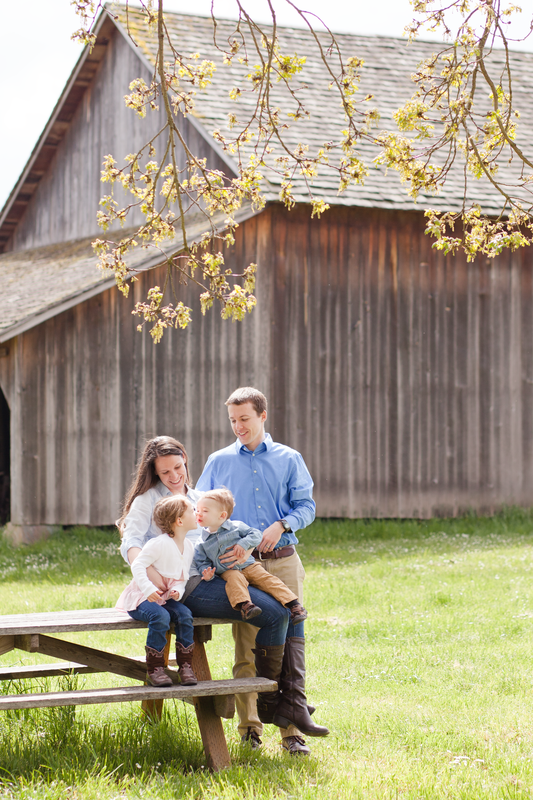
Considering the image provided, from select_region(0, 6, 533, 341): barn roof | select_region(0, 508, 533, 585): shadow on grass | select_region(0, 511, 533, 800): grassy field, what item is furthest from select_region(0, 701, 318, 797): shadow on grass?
select_region(0, 6, 533, 341): barn roof

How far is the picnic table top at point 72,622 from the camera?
14.5 ft

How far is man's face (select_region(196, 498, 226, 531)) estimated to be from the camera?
4.72 metres

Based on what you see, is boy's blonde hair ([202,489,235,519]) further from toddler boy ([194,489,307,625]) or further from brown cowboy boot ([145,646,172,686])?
brown cowboy boot ([145,646,172,686])

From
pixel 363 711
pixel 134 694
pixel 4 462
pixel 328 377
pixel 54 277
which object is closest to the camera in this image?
pixel 134 694

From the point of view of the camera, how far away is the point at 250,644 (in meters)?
5.12

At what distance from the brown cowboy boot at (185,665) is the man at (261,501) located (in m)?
0.51

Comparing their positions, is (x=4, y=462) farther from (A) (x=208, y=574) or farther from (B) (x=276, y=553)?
(A) (x=208, y=574)

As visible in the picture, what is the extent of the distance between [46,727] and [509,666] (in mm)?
3233

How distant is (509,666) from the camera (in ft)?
20.9

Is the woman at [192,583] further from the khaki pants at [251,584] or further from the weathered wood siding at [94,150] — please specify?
the weathered wood siding at [94,150]

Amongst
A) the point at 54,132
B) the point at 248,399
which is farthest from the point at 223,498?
the point at 54,132

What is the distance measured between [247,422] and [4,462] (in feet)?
38.4

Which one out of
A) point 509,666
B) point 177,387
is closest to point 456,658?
point 509,666

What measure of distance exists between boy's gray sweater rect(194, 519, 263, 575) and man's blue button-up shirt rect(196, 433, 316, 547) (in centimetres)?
29
